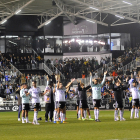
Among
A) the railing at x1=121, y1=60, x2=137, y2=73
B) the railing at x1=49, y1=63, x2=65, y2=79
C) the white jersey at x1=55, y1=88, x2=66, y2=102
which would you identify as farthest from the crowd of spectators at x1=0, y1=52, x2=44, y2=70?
the white jersey at x1=55, y1=88, x2=66, y2=102

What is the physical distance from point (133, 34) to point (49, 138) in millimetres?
44574

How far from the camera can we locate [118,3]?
131 feet

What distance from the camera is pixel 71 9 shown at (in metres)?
48.4

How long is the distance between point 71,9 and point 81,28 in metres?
6.80

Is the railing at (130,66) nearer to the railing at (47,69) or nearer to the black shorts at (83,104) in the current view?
the railing at (47,69)

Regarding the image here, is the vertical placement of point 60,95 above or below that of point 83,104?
above

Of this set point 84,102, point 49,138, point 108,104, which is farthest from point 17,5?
point 49,138

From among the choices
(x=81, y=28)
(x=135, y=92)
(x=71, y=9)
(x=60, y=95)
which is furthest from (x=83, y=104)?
(x=81, y=28)

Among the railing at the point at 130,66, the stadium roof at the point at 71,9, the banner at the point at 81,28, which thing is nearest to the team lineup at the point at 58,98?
the stadium roof at the point at 71,9

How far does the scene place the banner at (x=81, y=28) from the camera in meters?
54.3

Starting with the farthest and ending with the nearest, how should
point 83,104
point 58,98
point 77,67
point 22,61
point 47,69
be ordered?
1. point 22,61
2. point 47,69
3. point 77,67
4. point 83,104
5. point 58,98

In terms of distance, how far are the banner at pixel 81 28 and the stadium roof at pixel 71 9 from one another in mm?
1752

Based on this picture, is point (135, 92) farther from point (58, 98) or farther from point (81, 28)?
point (81, 28)

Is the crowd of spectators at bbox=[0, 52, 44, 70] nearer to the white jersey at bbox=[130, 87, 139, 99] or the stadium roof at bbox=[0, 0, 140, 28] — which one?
the stadium roof at bbox=[0, 0, 140, 28]
